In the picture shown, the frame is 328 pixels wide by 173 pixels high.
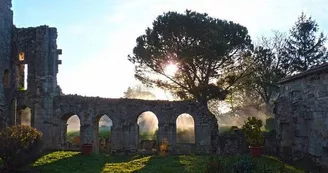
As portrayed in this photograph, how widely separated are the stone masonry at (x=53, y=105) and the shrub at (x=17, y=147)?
730 cm

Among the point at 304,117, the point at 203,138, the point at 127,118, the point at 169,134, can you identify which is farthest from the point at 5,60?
the point at 304,117

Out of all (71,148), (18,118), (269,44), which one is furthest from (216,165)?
(269,44)

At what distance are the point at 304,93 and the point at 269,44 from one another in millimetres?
21409

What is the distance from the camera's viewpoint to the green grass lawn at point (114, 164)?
16359 millimetres

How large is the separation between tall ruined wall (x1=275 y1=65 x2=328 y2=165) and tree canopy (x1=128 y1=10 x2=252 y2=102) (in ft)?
27.1

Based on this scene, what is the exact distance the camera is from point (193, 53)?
30297mm

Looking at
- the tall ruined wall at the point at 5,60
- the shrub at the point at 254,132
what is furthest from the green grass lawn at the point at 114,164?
the tall ruined wall at the point at 5,60

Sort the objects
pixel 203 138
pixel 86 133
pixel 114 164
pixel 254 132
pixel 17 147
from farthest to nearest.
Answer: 1. pixel 203 138
2. pixel 86 133
3. pixel 254 132
4. pixel 114 164
5. pixel 17 147

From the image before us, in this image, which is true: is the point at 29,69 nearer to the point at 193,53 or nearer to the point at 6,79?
the point at 6,79

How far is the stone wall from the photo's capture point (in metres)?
24.5

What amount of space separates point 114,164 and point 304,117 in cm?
1046

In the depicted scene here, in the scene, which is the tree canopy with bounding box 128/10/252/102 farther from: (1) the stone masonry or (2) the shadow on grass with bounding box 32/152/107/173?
Answer: (2) the shadow on grass with bounding box 32/152/107/173

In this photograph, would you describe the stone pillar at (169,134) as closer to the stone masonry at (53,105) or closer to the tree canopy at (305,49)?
the stone masonry at (53,105)

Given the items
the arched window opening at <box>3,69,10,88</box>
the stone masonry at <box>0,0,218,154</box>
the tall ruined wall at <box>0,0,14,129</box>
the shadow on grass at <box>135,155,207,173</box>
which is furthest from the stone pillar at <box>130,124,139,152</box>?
the arched window opening at <box>3,69,10,88</box>
